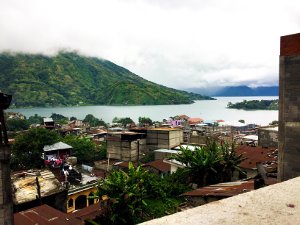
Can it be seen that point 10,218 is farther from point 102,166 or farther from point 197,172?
point 102,166

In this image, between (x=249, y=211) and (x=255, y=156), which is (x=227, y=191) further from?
(x=255, y=156)

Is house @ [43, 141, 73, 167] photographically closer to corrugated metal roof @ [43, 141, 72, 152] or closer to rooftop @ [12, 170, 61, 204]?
corrugated metal roof @ [43, 141, 72, 152]

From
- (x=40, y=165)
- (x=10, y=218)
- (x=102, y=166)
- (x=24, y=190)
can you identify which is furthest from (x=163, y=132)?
(x=10, y=218)

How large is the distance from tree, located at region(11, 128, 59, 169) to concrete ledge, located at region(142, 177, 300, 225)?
36502 mm

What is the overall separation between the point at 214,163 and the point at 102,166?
22584 millimetres

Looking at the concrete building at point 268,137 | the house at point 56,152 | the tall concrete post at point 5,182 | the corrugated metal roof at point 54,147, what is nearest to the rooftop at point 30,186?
the tall concrete post at point 5,182

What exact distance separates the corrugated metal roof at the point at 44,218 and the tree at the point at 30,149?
20.9 metres

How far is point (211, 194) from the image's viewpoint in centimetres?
1247

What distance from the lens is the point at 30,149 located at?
37.9 metres

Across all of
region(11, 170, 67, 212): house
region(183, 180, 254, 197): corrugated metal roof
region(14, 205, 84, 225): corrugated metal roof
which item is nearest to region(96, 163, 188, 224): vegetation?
region(14, 205, 84, 225): corrugated metal roof

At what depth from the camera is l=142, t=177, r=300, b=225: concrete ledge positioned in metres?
2.54

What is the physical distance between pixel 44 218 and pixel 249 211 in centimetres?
1533

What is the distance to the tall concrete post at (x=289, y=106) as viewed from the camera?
13.3 meters

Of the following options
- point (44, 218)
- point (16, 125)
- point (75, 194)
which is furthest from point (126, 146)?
point (16, 125)
